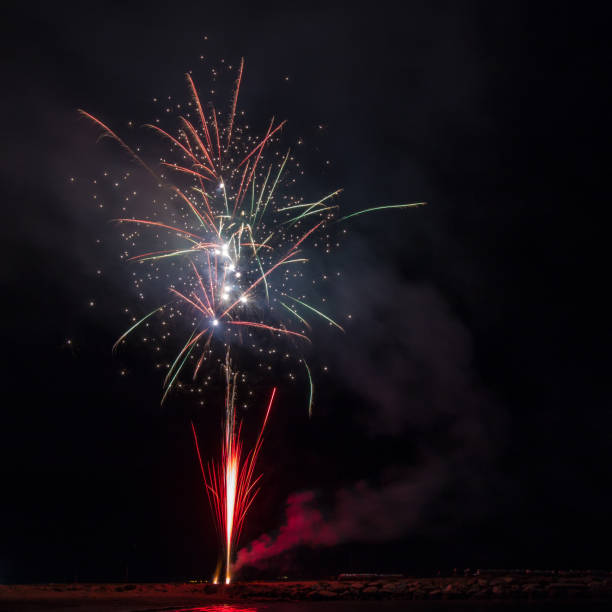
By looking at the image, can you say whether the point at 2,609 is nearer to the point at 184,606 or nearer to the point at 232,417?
the point at 184,606

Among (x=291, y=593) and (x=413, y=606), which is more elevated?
(x=291, y=593)

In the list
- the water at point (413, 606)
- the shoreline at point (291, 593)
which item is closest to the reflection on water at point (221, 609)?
the water at point (413, 606)

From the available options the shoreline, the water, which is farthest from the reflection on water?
the shoreline

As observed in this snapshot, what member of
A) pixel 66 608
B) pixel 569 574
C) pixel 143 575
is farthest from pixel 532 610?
pixel 143 575

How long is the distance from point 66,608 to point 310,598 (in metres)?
9.00

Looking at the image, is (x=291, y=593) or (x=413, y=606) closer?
(x=413, y=606)

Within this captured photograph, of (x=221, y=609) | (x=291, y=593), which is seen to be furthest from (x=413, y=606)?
(x=221, y=609)

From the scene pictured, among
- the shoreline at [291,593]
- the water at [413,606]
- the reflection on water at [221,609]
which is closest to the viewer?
the reflection on water at [221,609]

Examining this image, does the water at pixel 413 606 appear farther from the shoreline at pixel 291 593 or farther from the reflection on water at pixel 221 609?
the shoreline at pixel 291 593

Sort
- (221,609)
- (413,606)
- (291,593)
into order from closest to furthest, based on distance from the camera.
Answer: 1. (221,609)
2. (413,606)
3. (291,593)

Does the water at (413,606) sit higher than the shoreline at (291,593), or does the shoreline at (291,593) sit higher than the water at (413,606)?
the shoreline at (291,593)

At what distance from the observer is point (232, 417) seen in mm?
24359

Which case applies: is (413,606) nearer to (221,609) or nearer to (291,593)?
(291,593)

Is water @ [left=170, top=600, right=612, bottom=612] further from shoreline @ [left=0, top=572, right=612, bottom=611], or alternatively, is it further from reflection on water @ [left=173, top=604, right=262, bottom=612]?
shoreline @ [left=0, top=572, right=612, bottom=611]
